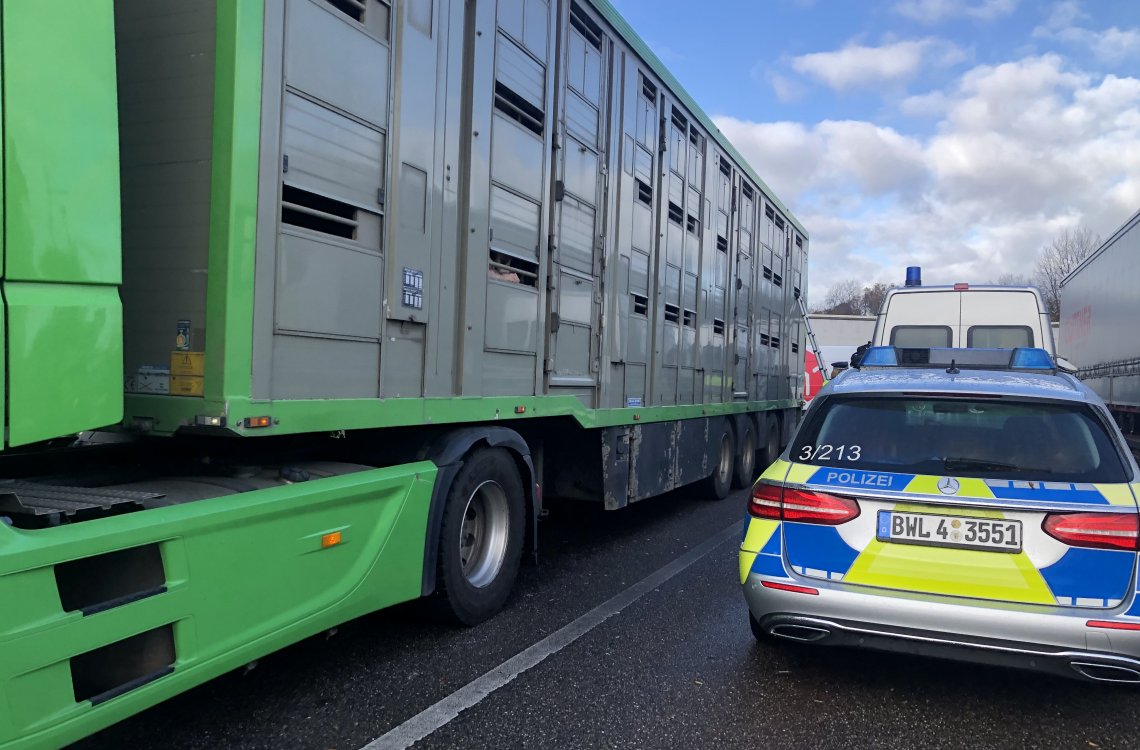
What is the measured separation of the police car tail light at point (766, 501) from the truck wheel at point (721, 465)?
5.39 metres

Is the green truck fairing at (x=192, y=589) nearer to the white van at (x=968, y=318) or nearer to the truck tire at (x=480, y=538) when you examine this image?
the truck tire at (x=480, y=538)

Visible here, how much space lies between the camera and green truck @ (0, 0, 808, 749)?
2340 mm

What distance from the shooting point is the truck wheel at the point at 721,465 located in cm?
920

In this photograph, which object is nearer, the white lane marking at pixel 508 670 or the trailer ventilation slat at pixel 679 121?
the white lane marking at pixel 508 670

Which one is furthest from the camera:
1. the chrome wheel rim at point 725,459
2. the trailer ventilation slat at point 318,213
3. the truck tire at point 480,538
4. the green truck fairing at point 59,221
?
the chrome wheel rim at point 725,459

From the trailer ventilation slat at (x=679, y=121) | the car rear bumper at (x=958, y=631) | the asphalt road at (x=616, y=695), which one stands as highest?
the trailer ventilation slat at (x=679, y=121)

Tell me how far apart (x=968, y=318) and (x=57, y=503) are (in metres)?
9.08

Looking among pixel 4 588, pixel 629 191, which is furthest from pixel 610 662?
pixel 629 191

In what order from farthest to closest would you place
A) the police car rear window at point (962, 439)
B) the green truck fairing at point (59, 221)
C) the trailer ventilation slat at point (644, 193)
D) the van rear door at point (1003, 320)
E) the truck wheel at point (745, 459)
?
the truck wheel at point (745, 459), the van rear door at point (1003, 320), the trailer ventilation slat at point (644, 193), the police car rear window at point (962, 439), the green truck fairing at point (59, 221)

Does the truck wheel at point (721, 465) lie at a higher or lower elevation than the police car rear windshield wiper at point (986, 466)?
lower

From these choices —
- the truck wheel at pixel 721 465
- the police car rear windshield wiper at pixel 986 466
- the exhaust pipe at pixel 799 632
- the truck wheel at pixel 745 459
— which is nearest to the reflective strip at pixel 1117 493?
the police car rear windshield wiper at pixel 986 466

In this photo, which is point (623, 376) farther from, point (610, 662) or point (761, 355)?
point (761, 355)

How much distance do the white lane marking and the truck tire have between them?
46 centimetres

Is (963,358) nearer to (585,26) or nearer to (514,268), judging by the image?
(514,268)
